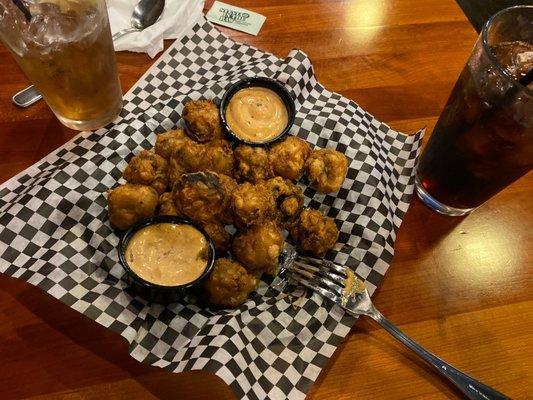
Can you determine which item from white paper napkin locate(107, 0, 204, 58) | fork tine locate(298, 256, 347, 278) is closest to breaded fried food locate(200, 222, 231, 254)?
fork tine locate(298, 256, 347, 278)

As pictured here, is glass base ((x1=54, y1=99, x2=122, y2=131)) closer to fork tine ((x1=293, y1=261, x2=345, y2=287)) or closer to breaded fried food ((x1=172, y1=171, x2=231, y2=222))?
breaded fried food ((x1=172, y1=171, x2=231, y2=222))

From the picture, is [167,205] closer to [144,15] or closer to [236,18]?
[144,15]

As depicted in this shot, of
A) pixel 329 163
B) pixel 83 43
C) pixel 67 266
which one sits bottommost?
pixel 67 266

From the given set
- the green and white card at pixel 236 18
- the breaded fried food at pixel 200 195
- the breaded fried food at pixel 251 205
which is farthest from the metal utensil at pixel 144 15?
the breaded fried food at pixel 251 205

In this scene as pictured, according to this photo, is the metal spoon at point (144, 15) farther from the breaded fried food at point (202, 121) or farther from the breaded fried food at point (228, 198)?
the breaded fried food at point (228, 198)

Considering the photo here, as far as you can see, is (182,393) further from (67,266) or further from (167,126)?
(167,126)

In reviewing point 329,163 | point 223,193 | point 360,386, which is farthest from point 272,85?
point 360,386

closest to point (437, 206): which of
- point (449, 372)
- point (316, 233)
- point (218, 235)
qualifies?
point (316, 233)
